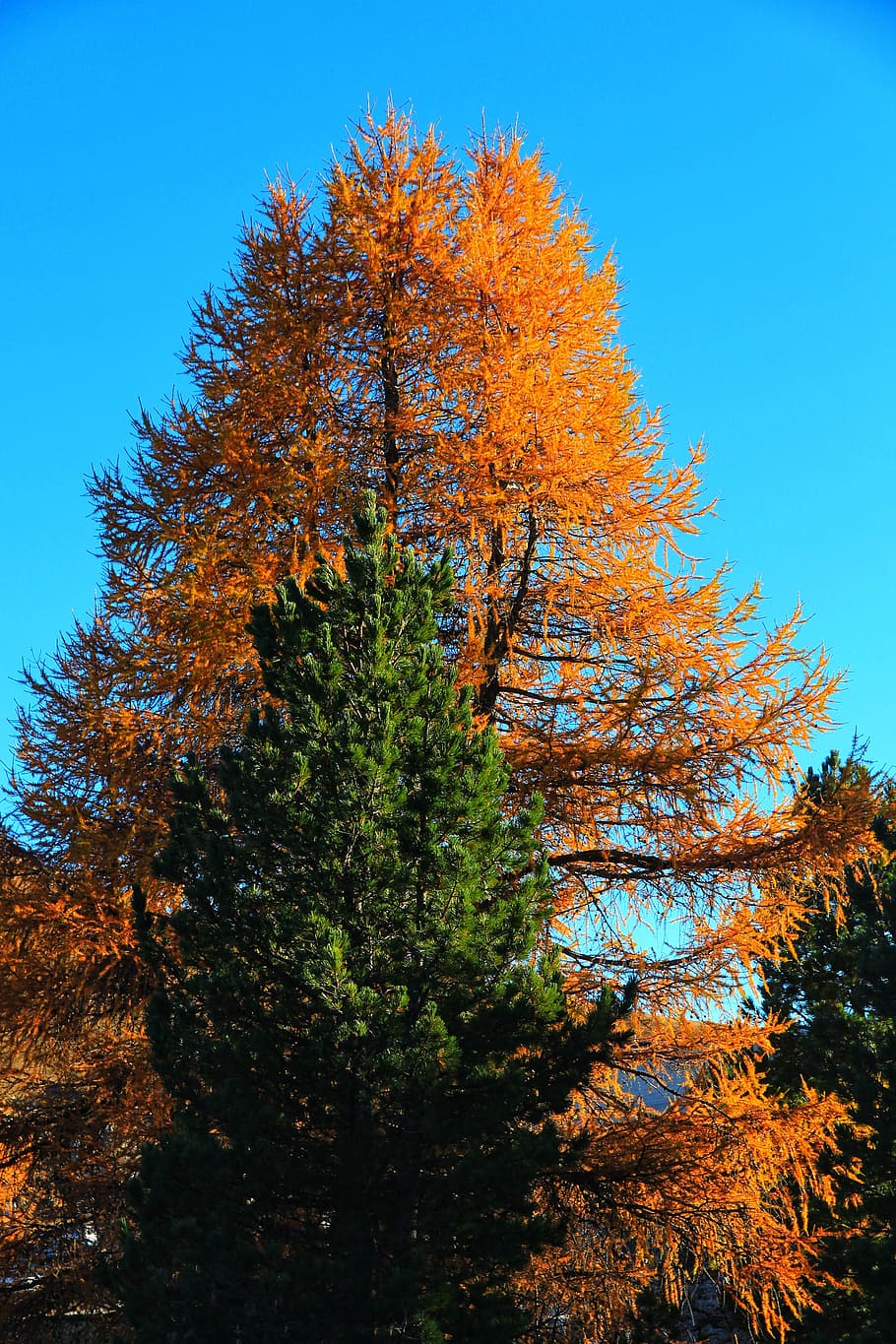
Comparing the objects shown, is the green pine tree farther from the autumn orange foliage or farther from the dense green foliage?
the dense green foliage

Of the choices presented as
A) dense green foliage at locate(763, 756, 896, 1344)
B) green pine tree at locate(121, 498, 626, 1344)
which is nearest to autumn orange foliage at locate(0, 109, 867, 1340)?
green pine tree at locate(121, 498, 626, 1344)

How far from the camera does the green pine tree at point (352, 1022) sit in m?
5.90

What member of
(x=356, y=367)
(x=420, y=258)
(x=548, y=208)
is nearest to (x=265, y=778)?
(x=356, y=367)

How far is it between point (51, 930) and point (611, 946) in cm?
431

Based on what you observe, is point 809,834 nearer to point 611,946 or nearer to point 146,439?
point 611,946

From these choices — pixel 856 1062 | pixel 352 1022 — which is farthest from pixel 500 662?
pixel 856 1062

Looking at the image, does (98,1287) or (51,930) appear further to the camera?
(51,930)

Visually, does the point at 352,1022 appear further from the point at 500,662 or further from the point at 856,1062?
the point at 856,1062

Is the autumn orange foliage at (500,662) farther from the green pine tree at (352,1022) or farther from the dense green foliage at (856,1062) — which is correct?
the dense green foliage at (856,1062)

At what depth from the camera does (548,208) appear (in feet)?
33.6

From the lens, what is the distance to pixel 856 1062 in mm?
17484

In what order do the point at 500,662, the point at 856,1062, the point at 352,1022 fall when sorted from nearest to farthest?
1. the point at 352,1022
2. the point at 500,662
3. the point at 856,1062

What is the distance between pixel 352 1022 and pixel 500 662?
142 inches

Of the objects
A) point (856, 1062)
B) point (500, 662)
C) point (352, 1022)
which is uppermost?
point (500, 662)
